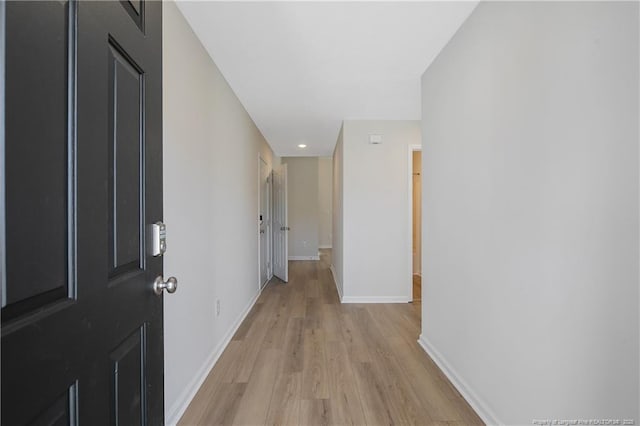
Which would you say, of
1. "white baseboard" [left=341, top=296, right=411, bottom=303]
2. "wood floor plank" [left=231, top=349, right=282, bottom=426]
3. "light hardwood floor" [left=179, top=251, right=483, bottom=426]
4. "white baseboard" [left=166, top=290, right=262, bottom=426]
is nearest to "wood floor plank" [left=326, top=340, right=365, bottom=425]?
"light hardwood floor" [left=179, top=251, right=483, bottom=426]

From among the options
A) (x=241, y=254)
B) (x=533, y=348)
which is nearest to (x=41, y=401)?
(x=533, y=348)

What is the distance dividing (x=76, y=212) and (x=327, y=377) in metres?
1.93

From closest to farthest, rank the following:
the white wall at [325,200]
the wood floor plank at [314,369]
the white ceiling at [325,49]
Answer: the white ceiling at [325,49] < the wood floor plank at [314,369] < the white wall at [325,200]

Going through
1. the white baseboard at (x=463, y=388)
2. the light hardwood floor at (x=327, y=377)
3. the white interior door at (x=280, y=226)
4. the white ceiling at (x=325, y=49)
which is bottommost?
the light hardwood floor at (x=327, y=377)

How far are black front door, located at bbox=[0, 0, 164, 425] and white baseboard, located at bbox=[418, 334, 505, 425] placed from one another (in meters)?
1.61

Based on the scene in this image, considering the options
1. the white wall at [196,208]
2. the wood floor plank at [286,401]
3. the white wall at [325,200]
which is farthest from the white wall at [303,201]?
the wood floor plank at [286,401]

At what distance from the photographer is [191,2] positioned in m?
1.72

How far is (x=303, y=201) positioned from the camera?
7.94 m

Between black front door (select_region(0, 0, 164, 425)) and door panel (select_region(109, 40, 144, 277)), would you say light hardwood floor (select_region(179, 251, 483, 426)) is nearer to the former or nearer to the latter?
black front door (select_region(0, 0, 164, 425))

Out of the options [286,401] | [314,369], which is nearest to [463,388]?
[314,369]

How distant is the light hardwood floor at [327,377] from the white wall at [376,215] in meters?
0.55

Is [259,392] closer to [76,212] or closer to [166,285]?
[166,285]

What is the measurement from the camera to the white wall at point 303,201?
7.91 meters

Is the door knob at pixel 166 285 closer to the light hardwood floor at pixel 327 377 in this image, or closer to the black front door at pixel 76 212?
the black front door at pixel 76 212
